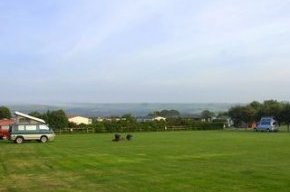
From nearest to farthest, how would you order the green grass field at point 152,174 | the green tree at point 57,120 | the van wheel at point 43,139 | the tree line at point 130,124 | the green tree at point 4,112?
the green grass field at point 152,174 < the van wheel at point 43,139 < the tree line at point 130,124 < the green tree at point 57,120 < the green tree at point 4,112

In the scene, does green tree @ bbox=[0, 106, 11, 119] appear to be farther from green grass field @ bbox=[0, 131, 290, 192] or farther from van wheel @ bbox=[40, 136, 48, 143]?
green grass field @ bbox=[0, 131, 290, 192]

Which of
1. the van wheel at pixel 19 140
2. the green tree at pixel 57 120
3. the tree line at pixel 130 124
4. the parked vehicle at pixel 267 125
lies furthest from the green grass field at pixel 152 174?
the green tree at pixel 57 120

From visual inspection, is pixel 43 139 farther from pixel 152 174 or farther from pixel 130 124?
pixel 130 124

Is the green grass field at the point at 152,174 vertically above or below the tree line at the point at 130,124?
below

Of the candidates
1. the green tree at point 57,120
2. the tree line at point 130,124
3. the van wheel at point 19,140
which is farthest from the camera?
the green tree at point 57,120

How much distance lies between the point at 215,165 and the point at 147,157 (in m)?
6.02

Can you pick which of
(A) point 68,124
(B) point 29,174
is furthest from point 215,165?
(A) point 68,124

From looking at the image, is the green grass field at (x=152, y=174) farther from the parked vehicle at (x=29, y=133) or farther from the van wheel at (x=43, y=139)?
the van wheel at (x=43, y=139)

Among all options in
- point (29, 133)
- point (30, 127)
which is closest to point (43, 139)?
point (29, 133)

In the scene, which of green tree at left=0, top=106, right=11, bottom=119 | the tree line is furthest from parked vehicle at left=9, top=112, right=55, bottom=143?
green tree at left=0, top=106, right=11, bottom=119

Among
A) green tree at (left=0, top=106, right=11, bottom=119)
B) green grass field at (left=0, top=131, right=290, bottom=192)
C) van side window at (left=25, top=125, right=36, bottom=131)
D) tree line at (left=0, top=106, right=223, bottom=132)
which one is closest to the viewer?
green grass field at (left=0, top=131, right=290, bottom=192)

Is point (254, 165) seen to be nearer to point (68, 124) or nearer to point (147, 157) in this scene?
point (147, 157)

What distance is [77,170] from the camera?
2284 cm

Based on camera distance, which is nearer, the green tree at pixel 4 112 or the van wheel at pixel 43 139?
the van wheel at pixel 43 139
